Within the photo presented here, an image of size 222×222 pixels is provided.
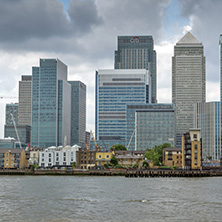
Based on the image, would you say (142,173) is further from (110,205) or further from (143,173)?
(110,205)

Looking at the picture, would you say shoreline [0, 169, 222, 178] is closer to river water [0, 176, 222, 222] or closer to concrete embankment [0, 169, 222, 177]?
concrete embankment [0, 169, 222, 177]

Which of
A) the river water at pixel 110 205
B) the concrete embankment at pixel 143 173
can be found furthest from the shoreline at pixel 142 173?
the river water at pixel 110 205

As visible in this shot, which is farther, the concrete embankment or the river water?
the concrete embankment

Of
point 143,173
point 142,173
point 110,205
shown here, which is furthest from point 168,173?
point 110,205

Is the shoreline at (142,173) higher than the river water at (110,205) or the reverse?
higher

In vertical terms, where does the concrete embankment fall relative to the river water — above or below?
above

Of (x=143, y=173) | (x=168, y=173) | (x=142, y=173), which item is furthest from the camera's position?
(x=168, y=173)

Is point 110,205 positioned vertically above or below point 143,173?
below

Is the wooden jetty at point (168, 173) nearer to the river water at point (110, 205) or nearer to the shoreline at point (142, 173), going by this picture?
the shoreline at point (142, 173)

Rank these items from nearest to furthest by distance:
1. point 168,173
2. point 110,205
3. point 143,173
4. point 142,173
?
point 110,205, point 142,173, point 143,173, point 168,173

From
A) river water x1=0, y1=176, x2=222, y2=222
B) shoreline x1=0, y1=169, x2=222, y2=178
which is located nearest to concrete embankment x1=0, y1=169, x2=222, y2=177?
shoreline x1=0, y1=169, x2=222, y2=178

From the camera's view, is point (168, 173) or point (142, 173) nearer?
point (142, 173)

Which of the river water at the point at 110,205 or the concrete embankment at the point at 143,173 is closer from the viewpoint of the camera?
the river water at the point at 110,205

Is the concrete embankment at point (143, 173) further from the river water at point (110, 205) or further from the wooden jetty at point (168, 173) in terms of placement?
the river water at point (110, 205)
